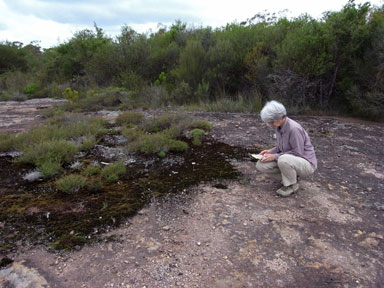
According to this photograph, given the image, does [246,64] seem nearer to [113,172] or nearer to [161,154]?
[161,154]

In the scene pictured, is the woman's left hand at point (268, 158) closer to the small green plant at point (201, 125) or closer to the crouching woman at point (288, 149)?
the crouching woman at point (288, 149)

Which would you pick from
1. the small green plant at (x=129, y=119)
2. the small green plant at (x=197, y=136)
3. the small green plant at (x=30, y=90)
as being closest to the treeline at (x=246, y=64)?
the small green plant at (x=30, y=90)

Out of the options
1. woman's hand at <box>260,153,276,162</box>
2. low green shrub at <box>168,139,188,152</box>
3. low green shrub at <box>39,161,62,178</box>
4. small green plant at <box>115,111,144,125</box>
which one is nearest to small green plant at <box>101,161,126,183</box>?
low green shrub at <box>39,161,62,178</box>

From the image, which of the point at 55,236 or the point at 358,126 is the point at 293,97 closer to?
the point at 358,126

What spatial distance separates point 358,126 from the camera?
261 inches

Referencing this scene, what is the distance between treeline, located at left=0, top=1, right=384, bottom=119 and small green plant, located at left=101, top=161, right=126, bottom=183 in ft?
17.6

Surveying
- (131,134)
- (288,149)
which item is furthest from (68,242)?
(131,134)

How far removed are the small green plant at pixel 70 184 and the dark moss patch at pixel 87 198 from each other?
6cm

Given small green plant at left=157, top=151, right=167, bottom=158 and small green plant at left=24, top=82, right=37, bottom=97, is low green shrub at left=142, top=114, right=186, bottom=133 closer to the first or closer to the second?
small green plant at left=157, top=151, right=167, bottom=158

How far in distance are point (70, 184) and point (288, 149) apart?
2614 mm

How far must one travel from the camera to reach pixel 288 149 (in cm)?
332

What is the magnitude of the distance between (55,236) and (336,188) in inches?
128

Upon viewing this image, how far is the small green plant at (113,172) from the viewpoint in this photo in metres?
3.77

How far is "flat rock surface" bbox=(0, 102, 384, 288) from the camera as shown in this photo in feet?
7.22
